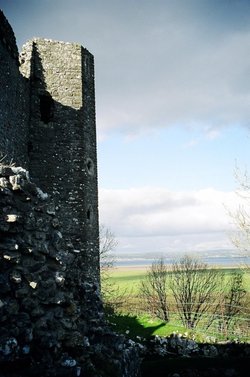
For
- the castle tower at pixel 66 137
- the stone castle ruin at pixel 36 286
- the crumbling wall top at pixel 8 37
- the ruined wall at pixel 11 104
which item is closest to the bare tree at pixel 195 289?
the castle tower at pixel 66 137

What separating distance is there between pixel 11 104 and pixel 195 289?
36.0 meters

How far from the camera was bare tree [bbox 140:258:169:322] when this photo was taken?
44438 millimetres

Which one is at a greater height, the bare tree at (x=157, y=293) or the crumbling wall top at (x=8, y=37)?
the crumbling wall top at (x=8, y=37)

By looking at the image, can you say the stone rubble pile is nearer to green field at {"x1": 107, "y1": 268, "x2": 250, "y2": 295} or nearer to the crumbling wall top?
the crumbling wall top

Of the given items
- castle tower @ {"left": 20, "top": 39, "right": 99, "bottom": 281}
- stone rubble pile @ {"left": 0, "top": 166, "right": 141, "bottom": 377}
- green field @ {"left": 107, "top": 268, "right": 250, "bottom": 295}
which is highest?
castle tower @ {"left": 20, "top": 39, "right": 99, "bottom": 281}

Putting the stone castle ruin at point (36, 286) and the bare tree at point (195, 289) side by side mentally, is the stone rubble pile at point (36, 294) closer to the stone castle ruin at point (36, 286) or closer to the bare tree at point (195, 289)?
the stone castle ruin at point (36, 286)

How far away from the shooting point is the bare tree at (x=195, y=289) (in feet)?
140

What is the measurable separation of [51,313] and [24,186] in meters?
2.05

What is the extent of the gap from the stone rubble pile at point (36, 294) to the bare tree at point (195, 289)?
1440 inches

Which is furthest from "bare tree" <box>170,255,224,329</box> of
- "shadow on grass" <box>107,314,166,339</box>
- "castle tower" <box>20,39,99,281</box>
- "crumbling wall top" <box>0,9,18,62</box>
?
"crumbling wall top" <box>0,9,18,62</box>

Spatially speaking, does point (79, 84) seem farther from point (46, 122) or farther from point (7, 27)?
point (7, 27)

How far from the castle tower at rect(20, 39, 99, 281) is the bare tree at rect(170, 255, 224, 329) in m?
27.6

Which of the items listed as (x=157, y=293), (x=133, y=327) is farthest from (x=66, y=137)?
(x=157, y=293)

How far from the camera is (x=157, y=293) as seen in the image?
48.3 meters
